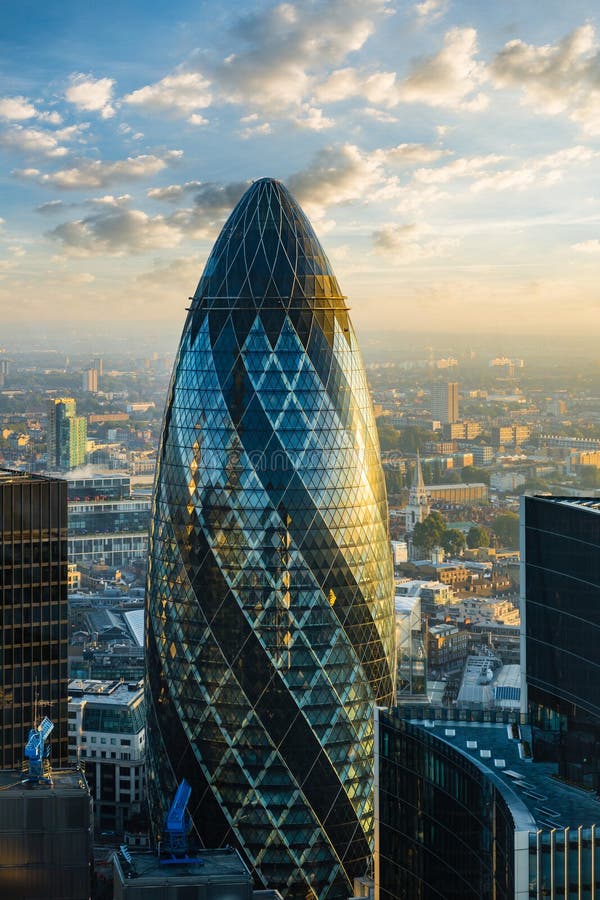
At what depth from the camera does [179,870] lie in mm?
39156

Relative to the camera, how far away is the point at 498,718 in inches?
1795

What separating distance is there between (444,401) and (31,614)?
420 feet

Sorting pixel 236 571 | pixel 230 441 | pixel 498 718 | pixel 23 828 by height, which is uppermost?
pixel 230 441

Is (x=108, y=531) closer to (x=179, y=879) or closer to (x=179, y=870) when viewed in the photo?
(x=179, y=870)

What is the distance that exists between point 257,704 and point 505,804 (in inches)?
933

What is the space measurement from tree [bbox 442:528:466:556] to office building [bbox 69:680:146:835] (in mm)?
89431

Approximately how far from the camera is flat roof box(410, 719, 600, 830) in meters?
35.1

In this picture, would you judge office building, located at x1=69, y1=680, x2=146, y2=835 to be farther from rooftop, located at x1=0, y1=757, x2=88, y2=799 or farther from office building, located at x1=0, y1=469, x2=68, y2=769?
rooftop, located at x1=0, y1=757, x2=88, y2=799

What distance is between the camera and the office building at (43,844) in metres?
43.8

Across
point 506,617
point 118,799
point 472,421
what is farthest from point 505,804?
point 472,421

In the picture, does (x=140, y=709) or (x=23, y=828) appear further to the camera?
(x=140, y=709)

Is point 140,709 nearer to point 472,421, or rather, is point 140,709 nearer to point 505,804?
point 505,804

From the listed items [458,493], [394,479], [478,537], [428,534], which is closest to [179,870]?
[478,537]

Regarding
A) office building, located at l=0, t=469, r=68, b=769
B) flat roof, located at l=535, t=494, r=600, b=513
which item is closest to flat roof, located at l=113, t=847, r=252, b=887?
flat roof, located at l=535, t=494, r=600, b=513
